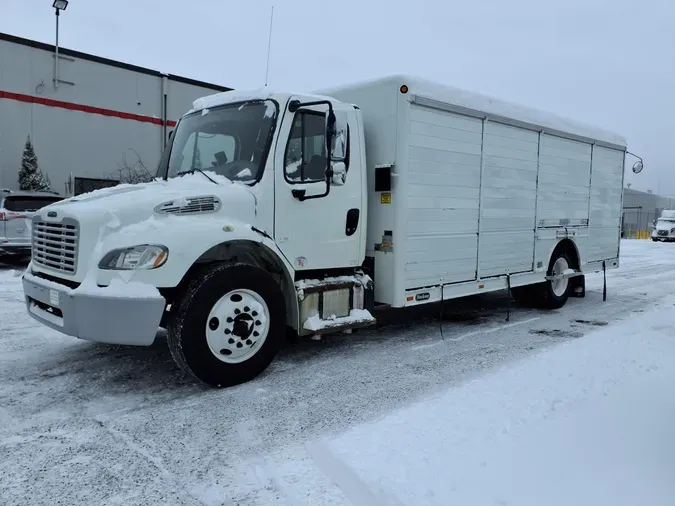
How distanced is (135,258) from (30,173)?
1493 centimetres

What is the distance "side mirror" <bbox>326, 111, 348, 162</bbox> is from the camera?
535 cm

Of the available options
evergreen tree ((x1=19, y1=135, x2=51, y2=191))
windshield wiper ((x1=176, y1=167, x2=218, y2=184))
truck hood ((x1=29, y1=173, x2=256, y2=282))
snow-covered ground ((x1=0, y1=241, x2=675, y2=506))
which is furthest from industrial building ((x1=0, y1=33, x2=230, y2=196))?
snow-covered ground ((x1=0, y1=241, x2=675, y2=506))

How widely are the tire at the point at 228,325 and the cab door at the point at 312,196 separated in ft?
1.80

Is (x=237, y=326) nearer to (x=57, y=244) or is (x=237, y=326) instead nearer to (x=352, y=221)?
(x=57, y=244)

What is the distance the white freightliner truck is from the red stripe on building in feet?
44.6

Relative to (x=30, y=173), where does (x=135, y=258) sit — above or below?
below

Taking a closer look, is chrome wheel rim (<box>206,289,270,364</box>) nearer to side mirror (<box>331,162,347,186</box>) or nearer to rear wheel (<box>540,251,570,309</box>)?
side mirror (<box>331,162,347,186</box>)

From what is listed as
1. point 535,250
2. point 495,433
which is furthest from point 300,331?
point 535,250

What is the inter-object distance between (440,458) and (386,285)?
2.86m

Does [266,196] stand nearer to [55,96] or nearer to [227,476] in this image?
[227,476]

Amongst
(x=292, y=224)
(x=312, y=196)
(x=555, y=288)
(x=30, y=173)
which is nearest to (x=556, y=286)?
(x=555, y=288)

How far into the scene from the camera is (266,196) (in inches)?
203

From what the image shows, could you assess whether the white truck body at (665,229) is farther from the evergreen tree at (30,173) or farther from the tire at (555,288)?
the evergreen tree at (30,173)

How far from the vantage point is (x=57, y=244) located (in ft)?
15.4
